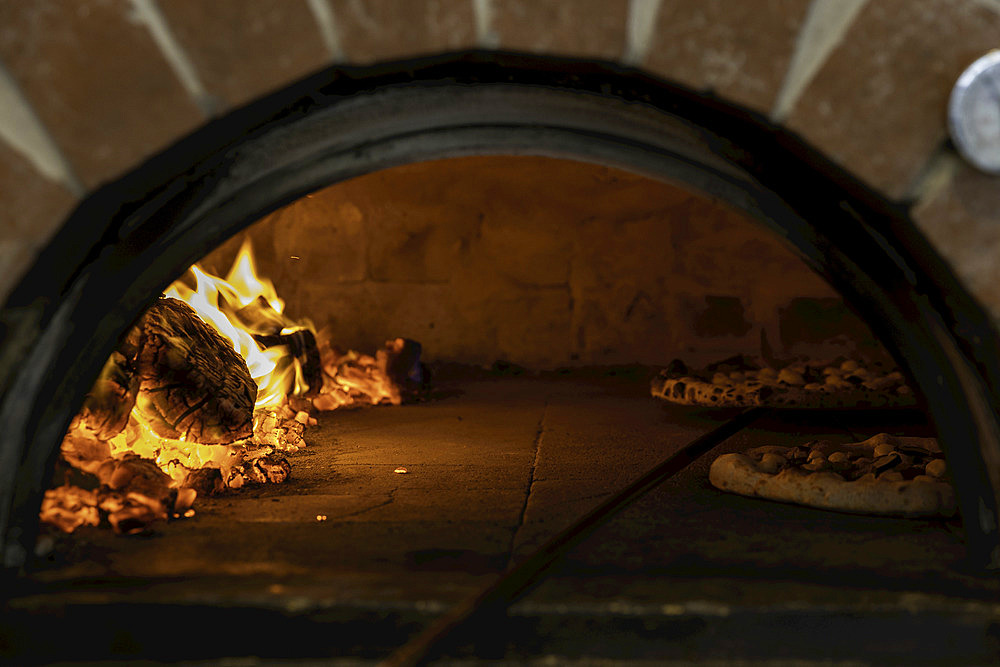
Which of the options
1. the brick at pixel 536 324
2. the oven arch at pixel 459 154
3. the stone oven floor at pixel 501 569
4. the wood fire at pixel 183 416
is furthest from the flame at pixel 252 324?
the oven arch at pixel 459 154

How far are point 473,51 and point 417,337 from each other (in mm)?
2907

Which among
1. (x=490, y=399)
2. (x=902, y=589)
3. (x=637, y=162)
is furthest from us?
(x=490, y=399)

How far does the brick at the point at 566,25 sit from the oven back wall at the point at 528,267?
9.05 feet

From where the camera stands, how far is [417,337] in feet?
12.9

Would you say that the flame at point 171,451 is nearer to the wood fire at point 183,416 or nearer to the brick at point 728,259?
the wood fire at point 183,416

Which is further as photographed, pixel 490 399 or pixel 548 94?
pixel 490 399

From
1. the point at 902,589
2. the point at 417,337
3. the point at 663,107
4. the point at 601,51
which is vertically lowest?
the point at 902,589

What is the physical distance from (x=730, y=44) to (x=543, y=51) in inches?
9.6

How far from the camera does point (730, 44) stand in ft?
3.43

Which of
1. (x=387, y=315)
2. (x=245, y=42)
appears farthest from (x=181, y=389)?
(x=387, y=315)

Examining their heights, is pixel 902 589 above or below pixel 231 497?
below

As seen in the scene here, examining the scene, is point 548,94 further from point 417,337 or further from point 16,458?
point 417,337

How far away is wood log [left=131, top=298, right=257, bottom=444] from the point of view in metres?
1.85

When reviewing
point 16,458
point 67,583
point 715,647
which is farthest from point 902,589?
point 16,458
